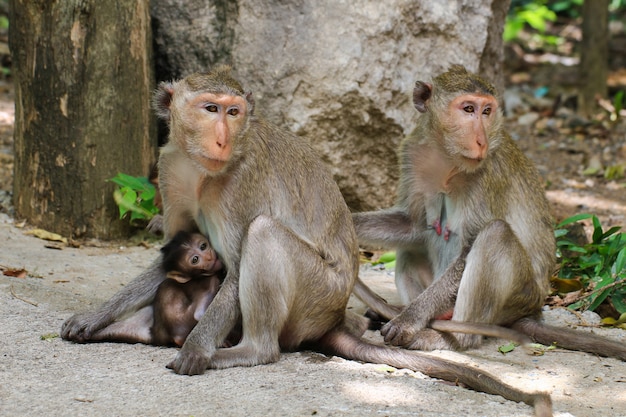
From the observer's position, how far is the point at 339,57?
7594 mm

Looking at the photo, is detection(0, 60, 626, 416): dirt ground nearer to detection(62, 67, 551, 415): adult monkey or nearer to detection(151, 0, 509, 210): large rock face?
detection(62, 67, 551, 415): adult monkey

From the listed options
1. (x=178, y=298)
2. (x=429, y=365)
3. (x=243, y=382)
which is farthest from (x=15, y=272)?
(x=429, y=365)

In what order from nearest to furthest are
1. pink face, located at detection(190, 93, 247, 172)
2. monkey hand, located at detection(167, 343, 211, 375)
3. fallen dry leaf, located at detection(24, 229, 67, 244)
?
monkey hand, located at detection(167, 343, 211, 375), pink face, located at detection(190, 93, 247, 172), fallen dry leaf, located at detection(24, 229, 67, 244)

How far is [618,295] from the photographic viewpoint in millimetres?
6270

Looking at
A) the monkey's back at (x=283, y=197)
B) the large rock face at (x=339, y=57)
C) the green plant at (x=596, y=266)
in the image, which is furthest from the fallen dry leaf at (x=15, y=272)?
the green plant at (x=596, y=266)

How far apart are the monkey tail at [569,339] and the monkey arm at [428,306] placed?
0.55 meters

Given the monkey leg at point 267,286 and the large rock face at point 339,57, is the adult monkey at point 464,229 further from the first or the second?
the large rock face at point 339,57

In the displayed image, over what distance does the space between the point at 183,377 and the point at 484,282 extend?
199 centimetres

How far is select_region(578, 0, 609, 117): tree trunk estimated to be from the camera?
12141 millimetres

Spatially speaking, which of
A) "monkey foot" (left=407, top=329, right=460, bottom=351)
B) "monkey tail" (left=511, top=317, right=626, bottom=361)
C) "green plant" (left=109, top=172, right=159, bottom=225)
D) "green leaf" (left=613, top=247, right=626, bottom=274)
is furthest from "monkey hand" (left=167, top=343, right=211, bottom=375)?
"green leaf" (left=613, top=247, right=626, bottom=274)

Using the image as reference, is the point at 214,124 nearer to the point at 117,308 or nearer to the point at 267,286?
the point at 267,286

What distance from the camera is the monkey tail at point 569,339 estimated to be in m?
5.38

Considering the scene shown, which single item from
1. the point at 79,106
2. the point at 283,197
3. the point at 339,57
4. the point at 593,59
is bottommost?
the point at 283,197

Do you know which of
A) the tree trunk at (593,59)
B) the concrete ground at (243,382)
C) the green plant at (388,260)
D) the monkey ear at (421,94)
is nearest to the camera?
the concrete ground at (243,382)
